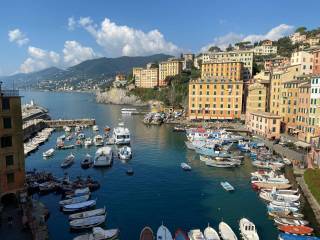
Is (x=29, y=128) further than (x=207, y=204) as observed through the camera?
Yes

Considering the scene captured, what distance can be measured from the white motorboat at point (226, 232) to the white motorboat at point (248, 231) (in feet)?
3.96

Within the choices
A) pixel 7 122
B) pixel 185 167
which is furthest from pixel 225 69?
pixel 7 122

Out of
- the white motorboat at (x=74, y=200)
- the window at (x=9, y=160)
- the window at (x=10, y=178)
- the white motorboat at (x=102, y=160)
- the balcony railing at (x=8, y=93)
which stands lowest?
the white motorboat at (x=74, y=200)

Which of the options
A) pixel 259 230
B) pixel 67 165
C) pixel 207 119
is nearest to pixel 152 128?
pixel 207 119

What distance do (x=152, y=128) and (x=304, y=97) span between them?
50.8 m

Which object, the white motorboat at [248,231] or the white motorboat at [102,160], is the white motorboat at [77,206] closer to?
the white motorboat at [102,160]

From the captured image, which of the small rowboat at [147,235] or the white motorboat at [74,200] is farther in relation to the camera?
the white motorboat at [74,200]

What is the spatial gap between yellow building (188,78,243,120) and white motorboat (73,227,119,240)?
79673 mm

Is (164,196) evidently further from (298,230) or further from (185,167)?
(298,230)

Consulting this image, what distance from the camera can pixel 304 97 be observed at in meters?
69.7

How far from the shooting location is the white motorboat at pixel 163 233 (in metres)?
30.3

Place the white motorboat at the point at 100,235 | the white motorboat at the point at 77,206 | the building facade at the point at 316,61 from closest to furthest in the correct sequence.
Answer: the white motorboat at the point at 100,235 < the white motorboat at the point at 77,206 < the building facade at the point at 316,61

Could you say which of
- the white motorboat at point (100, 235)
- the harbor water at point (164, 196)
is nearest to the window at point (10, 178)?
the harbor water at point (164, 196)

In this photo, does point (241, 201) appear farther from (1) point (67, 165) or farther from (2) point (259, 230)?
(1) point (67, 165)
